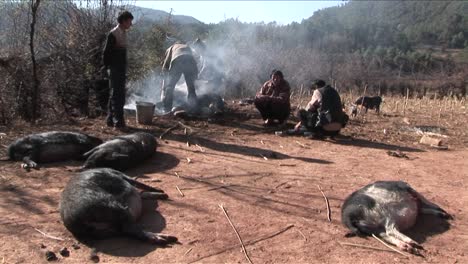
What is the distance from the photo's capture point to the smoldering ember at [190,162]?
3908mm

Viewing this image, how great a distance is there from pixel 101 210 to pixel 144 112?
5.01 metres

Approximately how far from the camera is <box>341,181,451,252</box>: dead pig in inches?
159

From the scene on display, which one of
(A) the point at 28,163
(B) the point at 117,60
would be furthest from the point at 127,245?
(B) the point at 117,60

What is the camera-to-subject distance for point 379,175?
606 cm

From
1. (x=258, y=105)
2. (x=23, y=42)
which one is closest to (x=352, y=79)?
(x=258, y=105)

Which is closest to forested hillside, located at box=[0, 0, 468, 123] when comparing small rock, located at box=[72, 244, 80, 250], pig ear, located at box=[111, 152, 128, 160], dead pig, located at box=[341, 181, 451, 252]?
pig ear, located at box=[111, 152, 128, 160]

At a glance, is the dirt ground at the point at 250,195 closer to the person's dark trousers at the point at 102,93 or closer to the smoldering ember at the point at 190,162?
the smoldering ember at the point at 190,162

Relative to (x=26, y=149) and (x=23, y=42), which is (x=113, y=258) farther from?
(x=23, y=42)

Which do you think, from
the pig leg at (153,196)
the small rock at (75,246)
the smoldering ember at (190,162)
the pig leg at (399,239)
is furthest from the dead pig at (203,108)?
the pig leg at (399,239)

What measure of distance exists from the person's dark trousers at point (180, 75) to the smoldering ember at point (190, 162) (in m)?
0.03

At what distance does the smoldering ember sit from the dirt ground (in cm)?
2

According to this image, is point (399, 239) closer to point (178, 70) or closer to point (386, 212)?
point (386, 212)

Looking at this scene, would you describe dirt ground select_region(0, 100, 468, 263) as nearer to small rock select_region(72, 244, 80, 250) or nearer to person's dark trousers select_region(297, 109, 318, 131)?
small rock select_region(72, 244, 80, 250)

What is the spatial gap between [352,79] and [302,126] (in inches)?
890
